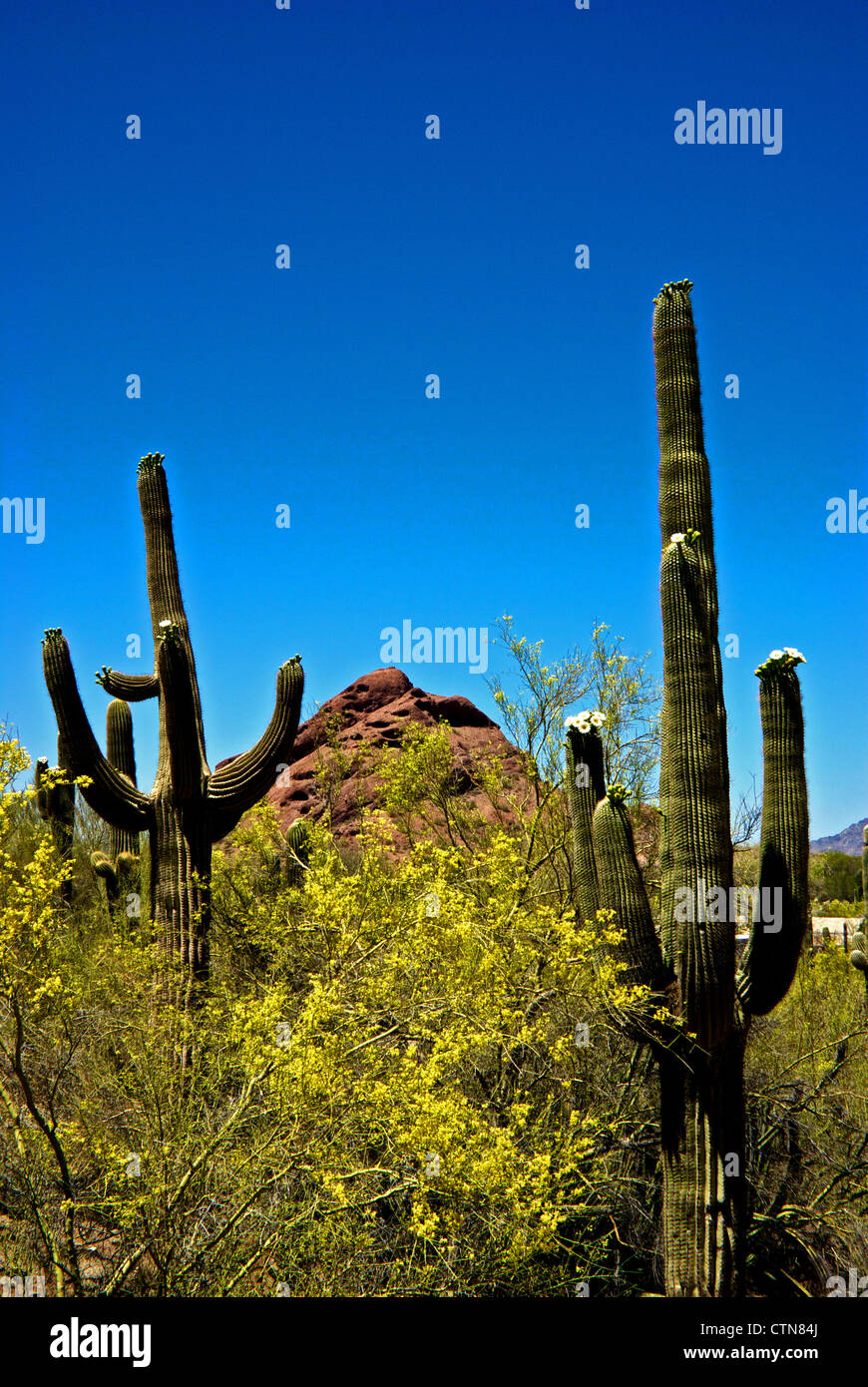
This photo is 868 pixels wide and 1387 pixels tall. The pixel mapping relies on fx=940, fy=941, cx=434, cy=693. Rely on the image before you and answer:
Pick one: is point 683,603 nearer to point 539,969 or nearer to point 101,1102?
point 539,969

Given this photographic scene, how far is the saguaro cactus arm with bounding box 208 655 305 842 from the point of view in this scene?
9312 mm

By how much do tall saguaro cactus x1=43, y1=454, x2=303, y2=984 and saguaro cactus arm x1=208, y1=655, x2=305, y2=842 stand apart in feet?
0.03

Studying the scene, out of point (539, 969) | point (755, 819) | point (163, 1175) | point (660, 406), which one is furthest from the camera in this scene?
point (755, 819)

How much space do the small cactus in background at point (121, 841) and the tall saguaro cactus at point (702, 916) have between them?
24.6 ft

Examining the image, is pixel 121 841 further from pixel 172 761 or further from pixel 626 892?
pixel 626 892

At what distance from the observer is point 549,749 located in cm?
1027

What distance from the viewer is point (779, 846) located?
5891 mm

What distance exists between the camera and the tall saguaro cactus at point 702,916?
5.70 meters

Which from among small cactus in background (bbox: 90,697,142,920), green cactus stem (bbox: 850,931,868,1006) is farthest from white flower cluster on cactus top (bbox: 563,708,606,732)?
small cactus in background (bbox: 90,697,142,920)

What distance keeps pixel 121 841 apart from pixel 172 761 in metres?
3.88

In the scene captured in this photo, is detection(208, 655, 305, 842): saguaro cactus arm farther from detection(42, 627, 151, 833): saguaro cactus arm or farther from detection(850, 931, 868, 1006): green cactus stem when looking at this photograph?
detection(850, 931, 868, 1006): green cactus stem

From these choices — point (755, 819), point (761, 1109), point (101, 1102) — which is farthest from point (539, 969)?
point (755, 819)

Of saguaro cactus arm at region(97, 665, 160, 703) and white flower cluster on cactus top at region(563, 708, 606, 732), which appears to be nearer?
white flower cluster on cactus top at region(563, 708, 606, 732)

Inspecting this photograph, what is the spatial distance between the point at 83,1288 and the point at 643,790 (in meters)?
7.41
